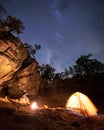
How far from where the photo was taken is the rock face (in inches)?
914

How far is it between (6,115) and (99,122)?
7.20 metres

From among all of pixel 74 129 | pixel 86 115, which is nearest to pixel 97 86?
pixel 86 115

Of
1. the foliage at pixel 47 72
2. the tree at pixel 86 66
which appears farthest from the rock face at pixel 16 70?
the tree at pixel 86 66

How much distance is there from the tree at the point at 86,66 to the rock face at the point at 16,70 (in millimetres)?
11505

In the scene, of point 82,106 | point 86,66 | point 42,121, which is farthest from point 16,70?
point 86,66

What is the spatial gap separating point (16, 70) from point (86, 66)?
1751cm

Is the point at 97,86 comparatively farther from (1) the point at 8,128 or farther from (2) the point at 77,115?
(1) the point at 8,128

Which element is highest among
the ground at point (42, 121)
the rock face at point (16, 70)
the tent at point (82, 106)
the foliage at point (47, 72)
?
the foliage at point (47, 72)

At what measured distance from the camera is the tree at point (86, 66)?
3884 cm

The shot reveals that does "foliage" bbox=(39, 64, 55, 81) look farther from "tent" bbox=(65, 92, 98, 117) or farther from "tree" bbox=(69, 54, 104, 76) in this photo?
"tent" bbox=(65, 92, 98, 117)

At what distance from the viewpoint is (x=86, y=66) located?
1532 inches

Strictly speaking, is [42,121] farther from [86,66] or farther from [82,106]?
[86,66]

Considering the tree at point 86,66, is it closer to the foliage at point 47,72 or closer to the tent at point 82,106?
the foliage at point 47,72

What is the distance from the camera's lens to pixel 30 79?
28.6 metres
